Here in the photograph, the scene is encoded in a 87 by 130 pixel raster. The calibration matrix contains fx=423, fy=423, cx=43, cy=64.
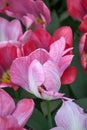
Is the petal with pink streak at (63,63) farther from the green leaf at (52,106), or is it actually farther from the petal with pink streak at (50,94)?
the green leaf at (52,106)

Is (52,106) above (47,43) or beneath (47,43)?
beneath

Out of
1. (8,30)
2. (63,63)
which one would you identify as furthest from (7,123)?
(8,30)

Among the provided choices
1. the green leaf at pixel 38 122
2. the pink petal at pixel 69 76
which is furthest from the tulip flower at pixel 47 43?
the green leaf at pixel 38 122

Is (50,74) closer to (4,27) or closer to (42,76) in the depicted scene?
(42,76)

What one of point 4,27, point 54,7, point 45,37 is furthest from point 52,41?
point 54,7

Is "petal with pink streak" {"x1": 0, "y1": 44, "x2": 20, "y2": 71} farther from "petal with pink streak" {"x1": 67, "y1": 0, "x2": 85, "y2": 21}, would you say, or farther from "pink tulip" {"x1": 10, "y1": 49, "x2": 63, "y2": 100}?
"petal with pink streak" {"x1": 67, "y1": 0, "x2": 85, "y2": 21}

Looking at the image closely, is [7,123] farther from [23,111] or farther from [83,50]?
[83,50]

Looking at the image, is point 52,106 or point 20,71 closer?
point 20,71
